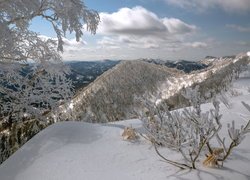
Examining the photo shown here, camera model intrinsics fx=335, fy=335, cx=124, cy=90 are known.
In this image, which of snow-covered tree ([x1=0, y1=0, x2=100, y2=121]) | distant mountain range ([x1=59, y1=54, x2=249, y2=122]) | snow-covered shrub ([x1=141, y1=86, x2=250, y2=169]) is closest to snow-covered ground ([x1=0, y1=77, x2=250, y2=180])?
snow-covered shrub ([x1=141, y1=86, x2=250, y2=169])

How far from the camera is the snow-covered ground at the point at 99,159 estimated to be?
386 cm

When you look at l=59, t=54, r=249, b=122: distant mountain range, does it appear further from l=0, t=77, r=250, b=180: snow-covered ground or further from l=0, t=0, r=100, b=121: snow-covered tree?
l=0, t=77, r=250, b=180: snow-covered ground

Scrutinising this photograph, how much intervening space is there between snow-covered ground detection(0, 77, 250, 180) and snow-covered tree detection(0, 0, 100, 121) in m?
2.92

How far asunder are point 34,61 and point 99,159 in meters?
5.25

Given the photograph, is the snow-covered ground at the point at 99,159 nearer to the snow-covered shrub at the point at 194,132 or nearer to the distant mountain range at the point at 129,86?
the snow-covered shrub at the point at 194,132

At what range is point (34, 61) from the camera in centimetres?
909

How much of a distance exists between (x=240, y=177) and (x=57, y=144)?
9.43ft

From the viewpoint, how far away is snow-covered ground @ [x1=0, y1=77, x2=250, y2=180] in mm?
3862

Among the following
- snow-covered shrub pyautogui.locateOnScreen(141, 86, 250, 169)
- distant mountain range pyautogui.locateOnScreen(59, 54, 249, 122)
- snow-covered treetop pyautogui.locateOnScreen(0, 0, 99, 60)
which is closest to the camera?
snow-covered shrub pyautogui.locateOnScreen(141, 86, 250, 169)

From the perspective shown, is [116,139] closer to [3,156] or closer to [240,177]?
[240,177]

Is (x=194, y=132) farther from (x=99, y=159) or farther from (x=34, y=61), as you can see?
(x=34, y=61)

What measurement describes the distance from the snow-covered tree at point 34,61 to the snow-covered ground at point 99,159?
2.92 m

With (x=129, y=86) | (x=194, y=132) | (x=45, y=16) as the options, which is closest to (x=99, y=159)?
(x=194, y=132)

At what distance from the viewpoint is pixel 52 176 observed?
4.35 metres
